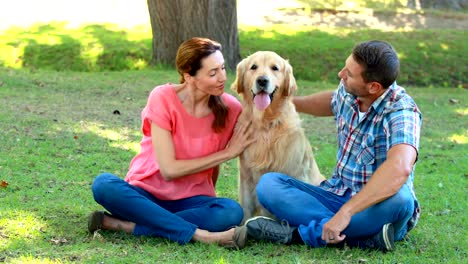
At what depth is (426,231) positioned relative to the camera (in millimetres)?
5660

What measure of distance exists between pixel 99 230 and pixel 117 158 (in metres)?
2.90

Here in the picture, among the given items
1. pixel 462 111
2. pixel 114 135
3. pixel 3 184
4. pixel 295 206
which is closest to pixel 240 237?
pixel 295 206

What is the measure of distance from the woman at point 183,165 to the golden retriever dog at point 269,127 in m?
0.15

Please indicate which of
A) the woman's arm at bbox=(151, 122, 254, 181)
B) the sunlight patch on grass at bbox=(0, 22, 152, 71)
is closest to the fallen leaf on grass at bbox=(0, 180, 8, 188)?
the woman's arm at bbox=(151, 122, 254, 181)

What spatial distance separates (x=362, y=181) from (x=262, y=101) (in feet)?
3.11

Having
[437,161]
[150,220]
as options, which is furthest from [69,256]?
[437,161]

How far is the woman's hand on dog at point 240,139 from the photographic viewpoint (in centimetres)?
554

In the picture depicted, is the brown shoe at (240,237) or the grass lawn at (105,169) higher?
the brown shoe at (240,237)

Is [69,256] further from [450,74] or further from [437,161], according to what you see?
[450,74]

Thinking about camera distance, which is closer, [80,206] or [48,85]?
[80,206]

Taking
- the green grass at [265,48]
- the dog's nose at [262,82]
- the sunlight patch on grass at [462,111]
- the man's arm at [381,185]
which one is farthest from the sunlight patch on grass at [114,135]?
the sunlight patch on grass at [462,111]

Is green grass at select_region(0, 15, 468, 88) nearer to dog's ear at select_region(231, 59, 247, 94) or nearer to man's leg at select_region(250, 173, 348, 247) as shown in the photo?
dog's ear at select_region(231, 59, 247, 94)

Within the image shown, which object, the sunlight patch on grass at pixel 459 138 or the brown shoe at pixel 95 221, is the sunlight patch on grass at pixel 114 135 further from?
the sunlight patch on grass at pixel 459 138

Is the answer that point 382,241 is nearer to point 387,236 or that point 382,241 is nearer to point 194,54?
point 387,236
